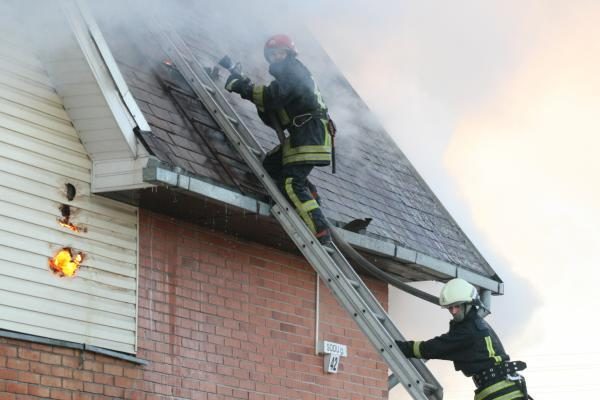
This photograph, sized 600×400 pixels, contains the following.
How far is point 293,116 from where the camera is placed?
29.9ft

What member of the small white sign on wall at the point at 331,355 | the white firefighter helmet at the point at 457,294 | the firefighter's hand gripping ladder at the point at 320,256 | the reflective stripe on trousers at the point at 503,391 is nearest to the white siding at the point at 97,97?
the firefighter's hand gripping ladder at the point at 320,256

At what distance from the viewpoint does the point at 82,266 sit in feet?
27.1

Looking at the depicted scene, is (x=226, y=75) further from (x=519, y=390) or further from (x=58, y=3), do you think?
(x=519, y=390)

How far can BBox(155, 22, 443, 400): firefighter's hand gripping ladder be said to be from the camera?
8156 mm

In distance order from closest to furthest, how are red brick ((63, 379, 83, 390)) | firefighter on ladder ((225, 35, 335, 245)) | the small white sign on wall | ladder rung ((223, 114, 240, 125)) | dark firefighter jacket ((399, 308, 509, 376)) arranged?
red brick ((63, 379, 83, 390))
dark firefighter jacket ((399, 308, 509, 376))
firefighter on ladder ((225, 35, 335, 245))
ladder rung ((223, 114, 240, 125))
the small white sign on wall

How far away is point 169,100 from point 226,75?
1133mm

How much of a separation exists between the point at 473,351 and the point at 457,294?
0.37 meters

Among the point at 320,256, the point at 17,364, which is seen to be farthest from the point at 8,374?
the point at 320,256

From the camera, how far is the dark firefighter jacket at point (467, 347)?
8023 millimetres

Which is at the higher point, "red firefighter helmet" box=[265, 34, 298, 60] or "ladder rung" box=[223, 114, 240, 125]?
"red firefighter helmet" box=[265, 34, 298, 60]

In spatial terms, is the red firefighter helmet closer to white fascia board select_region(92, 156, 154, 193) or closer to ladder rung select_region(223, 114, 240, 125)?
ladder rung select_region(223, 114, 240, 125)

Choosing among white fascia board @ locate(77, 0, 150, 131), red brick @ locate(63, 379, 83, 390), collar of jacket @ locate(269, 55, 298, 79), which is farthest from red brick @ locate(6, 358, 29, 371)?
collar of jacket @ locate(269, 55, 298, 79)

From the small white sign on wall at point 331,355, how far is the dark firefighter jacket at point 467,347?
2174 millimetres

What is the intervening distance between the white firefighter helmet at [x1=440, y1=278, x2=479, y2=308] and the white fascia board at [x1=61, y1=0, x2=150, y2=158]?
2157 mm
